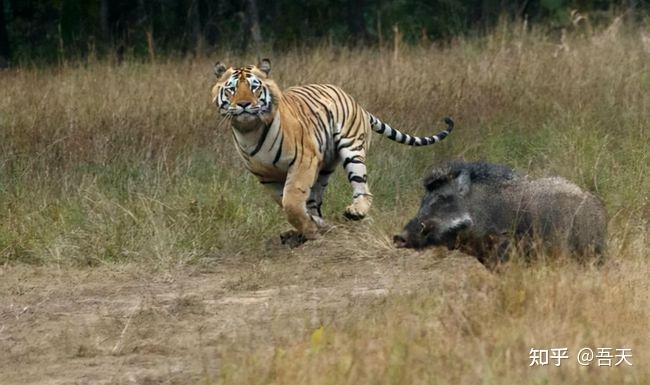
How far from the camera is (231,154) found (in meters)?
11.7

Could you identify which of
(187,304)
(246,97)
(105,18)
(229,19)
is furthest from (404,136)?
(229,19)

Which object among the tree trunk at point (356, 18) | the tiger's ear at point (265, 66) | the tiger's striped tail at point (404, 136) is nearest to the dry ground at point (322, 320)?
the tiger's ear at point (265, 66)

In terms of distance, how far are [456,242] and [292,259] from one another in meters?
2.19

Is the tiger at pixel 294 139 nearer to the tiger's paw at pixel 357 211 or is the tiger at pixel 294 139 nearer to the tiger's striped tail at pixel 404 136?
the tiger's paw at pixel 357 211

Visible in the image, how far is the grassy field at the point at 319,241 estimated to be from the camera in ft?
20.1

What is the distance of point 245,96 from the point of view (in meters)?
9.63

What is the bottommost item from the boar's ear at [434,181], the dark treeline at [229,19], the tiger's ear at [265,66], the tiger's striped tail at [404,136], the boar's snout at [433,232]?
the dark treeline at [229,19]

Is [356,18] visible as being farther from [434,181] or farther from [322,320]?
[322,320]

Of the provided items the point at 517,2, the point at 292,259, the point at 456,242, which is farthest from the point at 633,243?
the point at 517,2

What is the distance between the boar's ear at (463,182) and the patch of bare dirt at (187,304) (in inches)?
17.0

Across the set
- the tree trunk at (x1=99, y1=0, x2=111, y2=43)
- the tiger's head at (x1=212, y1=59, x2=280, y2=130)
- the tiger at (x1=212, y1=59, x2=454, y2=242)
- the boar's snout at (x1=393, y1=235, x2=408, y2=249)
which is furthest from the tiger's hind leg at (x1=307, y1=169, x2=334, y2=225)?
the tree trunk at (x1=99, y1=0, x2=111, y2=43)

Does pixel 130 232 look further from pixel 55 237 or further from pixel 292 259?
pixel 292 259

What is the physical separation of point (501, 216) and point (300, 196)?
246 centimetres

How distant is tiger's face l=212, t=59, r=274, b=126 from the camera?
962 cm
